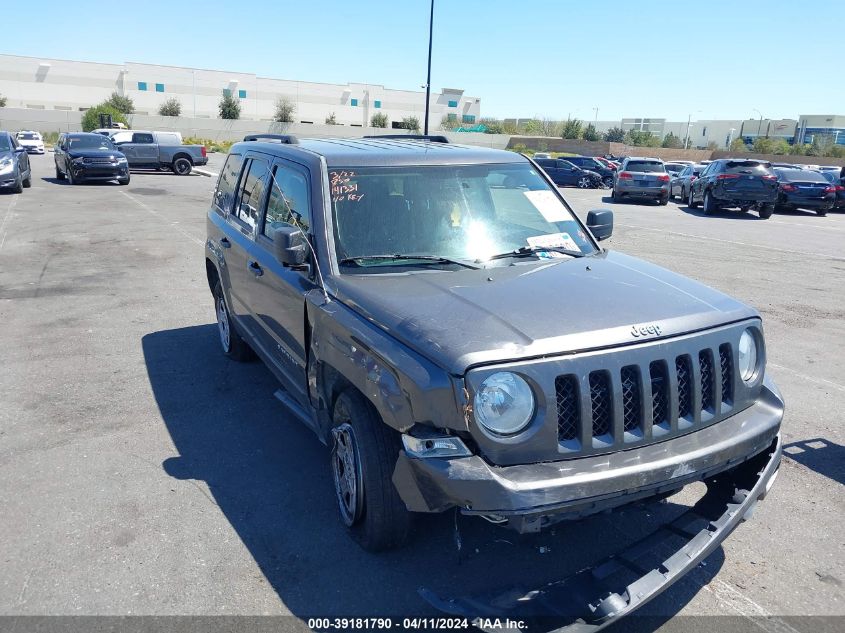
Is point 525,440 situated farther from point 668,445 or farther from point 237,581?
point 237,581

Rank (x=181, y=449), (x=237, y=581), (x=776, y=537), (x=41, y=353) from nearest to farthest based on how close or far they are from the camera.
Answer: (x=237, y=581)
(x=776, y=537)
(x=181, y=449)
(x=41, y=353)

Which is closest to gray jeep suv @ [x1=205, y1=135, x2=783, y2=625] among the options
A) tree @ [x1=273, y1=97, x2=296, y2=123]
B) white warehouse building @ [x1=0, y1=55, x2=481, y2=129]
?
tree @ [x1=273, y1=97, x2=296, y2=123]

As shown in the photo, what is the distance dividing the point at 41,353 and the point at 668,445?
583 cm

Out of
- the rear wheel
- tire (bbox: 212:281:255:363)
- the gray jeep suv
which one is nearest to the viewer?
the gray jeep suv

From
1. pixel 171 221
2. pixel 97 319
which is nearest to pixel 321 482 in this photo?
pixel 97 319

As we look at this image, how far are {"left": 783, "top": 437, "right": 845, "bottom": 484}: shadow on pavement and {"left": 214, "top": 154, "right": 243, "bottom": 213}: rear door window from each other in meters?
4.60

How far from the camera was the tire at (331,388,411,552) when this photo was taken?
10.5 feet

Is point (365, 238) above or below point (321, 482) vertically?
above

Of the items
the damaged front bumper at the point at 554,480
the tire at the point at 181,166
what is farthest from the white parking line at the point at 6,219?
the damaged front bumper at the point at 554,480

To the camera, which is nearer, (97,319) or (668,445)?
(668,445)

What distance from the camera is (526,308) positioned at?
318 cm

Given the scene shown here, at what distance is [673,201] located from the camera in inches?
1082

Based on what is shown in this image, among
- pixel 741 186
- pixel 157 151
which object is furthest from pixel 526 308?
pixel 157 151

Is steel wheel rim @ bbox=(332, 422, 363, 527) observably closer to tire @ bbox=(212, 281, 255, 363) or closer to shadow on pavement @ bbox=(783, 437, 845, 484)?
tire @ bbox=(212, 281, 255, 363)
